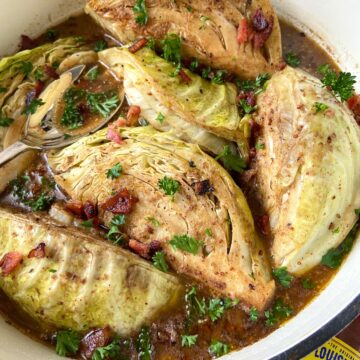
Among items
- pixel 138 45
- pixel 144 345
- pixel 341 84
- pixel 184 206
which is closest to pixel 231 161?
pixel 184 206

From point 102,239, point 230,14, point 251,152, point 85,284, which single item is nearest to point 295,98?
point 251,152

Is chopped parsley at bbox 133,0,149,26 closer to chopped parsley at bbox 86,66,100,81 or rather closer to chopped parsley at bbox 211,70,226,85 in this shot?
chopped parsley at bbox 86,66,100,81

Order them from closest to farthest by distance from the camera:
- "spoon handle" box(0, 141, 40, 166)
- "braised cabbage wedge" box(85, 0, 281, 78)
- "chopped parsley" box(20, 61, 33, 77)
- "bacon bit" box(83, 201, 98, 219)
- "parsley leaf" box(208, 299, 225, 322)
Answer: "parsley leaf" box(208, 299, 225, 322), "bacon bit" box(83, 201, 98, 219), "spoon handle" box(0, 141, 40, 166), "braised cabbage wedge" box(85, 0, 281, 78), "chopped parsley" box(20, 61, 33, 77)

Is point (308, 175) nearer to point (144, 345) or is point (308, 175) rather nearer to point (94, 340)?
point (144, 345)

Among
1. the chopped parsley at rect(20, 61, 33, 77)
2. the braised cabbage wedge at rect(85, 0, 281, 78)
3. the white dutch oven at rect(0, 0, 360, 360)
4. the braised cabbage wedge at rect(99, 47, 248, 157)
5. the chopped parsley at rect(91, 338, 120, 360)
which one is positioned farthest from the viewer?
the chopped parsley at rect(20, 61, 33, 77)

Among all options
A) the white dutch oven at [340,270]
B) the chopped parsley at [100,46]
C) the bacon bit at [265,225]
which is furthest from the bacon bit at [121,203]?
the chopped parsley at [100,46]

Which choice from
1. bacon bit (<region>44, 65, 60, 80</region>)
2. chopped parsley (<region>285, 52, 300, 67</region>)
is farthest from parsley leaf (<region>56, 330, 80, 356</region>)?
chopped parsley (<region>285, 52, 300, 67</region>)
